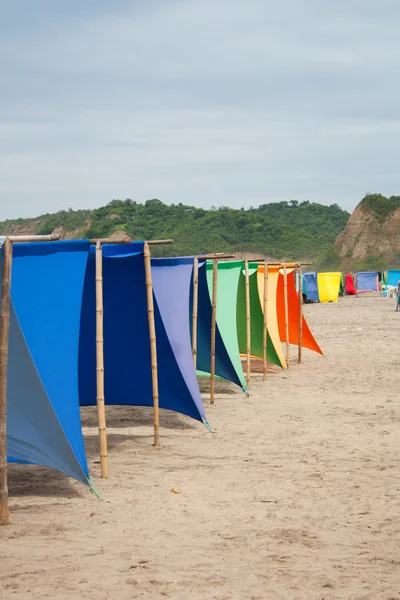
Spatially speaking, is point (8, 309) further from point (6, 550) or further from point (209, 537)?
point (209, 537)

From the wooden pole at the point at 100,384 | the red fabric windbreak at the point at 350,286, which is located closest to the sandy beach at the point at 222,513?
the wooden pole at the point at 100,384

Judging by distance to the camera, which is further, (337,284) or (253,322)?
(337,284)

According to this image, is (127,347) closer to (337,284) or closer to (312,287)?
(312,287)

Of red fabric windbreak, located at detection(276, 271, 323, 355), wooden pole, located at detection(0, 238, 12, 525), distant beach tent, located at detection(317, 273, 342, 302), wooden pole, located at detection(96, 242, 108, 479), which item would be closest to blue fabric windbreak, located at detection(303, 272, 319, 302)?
distant beach tent, located at detection(317, 273, 342, 302)

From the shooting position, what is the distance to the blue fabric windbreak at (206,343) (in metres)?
9.93

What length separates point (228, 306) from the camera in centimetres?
1034

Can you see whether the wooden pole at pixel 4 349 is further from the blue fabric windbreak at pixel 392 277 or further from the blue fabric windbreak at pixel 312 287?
→ the blue fabric windbreak at pixel 392 277

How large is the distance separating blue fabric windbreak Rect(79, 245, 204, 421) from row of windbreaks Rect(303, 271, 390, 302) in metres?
26.8

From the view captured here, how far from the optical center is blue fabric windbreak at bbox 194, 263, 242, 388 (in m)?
9.93

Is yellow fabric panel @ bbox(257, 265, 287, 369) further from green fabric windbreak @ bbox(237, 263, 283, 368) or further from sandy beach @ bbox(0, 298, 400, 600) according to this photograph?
sandy beach @ bbox(0, 298, 400, 600)

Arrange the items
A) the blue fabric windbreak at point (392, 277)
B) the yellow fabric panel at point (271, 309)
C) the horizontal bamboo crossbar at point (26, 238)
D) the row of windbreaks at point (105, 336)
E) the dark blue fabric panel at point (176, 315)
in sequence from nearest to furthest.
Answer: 1. the horizontal bamboo crossbar at point (26, 238)
2. the row of windbreaks at point (105, 336)
3. the dark blue fabric panel at point (176, 315)
4. the yellow fabric panel at point (271, 309)
5. the blue fabric windbreak at point (392, 277)

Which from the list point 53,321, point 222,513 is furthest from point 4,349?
point 222,513

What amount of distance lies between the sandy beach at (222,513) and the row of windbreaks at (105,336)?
0.42 meters

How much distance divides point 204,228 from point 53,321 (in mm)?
68217
